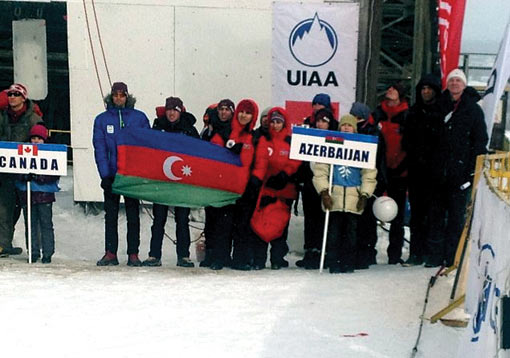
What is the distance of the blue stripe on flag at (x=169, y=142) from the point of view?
8.09m

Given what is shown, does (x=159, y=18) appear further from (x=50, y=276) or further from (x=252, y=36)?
(x=50, y=276)

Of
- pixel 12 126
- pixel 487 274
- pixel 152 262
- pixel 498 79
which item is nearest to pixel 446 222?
pixel 498 79

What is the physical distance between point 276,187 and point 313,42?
8.71 ft

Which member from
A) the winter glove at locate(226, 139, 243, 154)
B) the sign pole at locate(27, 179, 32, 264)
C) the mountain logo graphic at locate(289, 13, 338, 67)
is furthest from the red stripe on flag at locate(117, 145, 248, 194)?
the mountain logo graphic at locate(289, 13, 338, 67)

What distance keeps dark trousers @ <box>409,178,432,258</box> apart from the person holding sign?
0.61m

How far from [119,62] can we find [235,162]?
343 centimetres

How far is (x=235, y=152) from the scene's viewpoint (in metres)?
8.00

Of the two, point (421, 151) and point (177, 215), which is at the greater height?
point (421, 151)

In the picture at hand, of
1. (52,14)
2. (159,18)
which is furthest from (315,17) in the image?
(52,14)

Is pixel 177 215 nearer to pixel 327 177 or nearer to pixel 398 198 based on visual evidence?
pixel 327 177

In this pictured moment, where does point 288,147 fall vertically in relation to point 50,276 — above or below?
above

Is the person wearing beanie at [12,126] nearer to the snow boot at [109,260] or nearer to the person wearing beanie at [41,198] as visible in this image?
the person wearing beanie at [41,198]

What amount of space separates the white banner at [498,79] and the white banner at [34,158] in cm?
422

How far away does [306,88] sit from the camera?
9.81 metres
